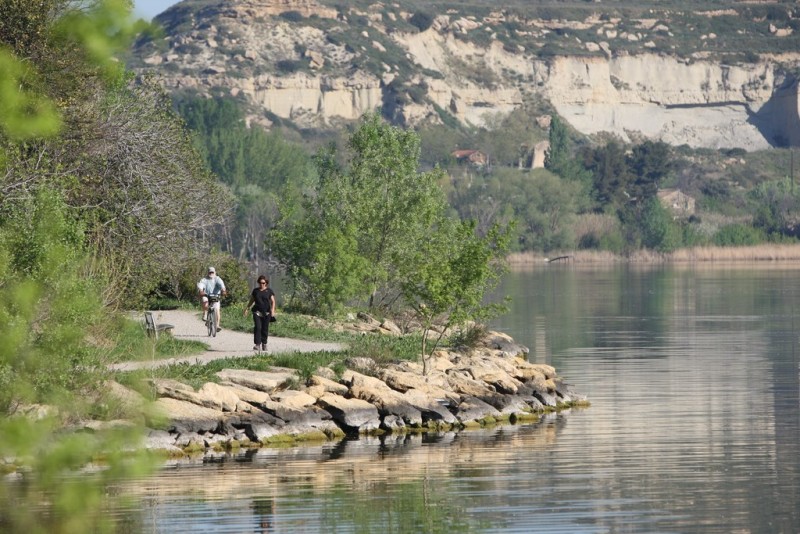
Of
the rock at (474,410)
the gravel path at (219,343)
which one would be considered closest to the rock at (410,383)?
the rock at (474,410)

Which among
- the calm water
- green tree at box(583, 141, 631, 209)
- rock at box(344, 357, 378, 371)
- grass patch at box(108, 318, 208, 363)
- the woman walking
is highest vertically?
green tree at box(583, 141, 631, 209)

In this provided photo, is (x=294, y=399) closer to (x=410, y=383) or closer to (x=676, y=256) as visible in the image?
(x=410, y=383)

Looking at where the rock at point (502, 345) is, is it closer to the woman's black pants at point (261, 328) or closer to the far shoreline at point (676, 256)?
the woman's black pants at point (261, 328)

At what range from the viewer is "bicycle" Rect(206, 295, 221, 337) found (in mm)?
35484

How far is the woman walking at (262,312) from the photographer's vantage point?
108ft

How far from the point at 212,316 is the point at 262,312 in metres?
3.07

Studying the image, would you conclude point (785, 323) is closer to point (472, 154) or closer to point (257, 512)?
point (257, 512)

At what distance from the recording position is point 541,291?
278 feet

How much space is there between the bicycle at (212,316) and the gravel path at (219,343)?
17cm

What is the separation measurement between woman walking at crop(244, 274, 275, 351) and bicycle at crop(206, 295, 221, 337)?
7.69 feet

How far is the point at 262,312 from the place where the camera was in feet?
A: 108

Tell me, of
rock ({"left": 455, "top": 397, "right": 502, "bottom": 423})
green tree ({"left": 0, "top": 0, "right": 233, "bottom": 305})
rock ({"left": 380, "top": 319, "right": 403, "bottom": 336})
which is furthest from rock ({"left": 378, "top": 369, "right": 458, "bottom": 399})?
rock ({"left": 380, "top": 319, "right": 403, "bottom": 336})

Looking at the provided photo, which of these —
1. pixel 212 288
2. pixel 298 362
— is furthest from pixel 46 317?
pixel 212 288

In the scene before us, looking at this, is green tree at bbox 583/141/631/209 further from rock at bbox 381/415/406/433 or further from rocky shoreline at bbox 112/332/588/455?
rock at bbox 381/415/406/433
